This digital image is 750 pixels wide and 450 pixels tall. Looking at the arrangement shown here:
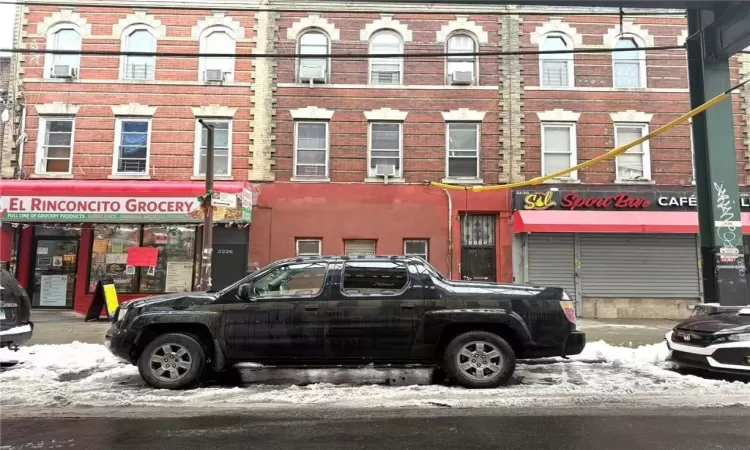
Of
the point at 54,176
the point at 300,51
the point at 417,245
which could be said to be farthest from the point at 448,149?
the point at 54,176

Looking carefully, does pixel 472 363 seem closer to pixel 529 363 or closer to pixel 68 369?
pixel 529 363

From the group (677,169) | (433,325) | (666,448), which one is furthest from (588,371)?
(677,169)

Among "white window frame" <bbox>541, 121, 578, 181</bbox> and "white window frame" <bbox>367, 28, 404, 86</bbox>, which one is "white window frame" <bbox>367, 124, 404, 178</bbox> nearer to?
"white window frame" <bbox>367, 28, 404, 86</bbox>

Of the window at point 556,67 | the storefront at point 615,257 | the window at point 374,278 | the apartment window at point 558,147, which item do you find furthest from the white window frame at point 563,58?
the window at point 374,278

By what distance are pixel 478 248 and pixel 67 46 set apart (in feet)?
43.4

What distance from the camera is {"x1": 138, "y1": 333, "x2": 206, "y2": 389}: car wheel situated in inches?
254

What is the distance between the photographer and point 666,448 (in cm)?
448

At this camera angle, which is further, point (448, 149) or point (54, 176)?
point (448, 149)

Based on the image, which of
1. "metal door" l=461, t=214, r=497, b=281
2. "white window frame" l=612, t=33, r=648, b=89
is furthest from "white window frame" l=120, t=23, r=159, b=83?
"white window frame" l=612, t=33, r=648, b=89

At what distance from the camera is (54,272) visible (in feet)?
48.8

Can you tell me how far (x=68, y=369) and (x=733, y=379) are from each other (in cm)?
930

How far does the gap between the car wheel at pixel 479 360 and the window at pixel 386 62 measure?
1068cm

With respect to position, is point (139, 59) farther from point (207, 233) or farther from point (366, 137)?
point (207, 233)

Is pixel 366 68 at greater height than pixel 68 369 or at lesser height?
greater
